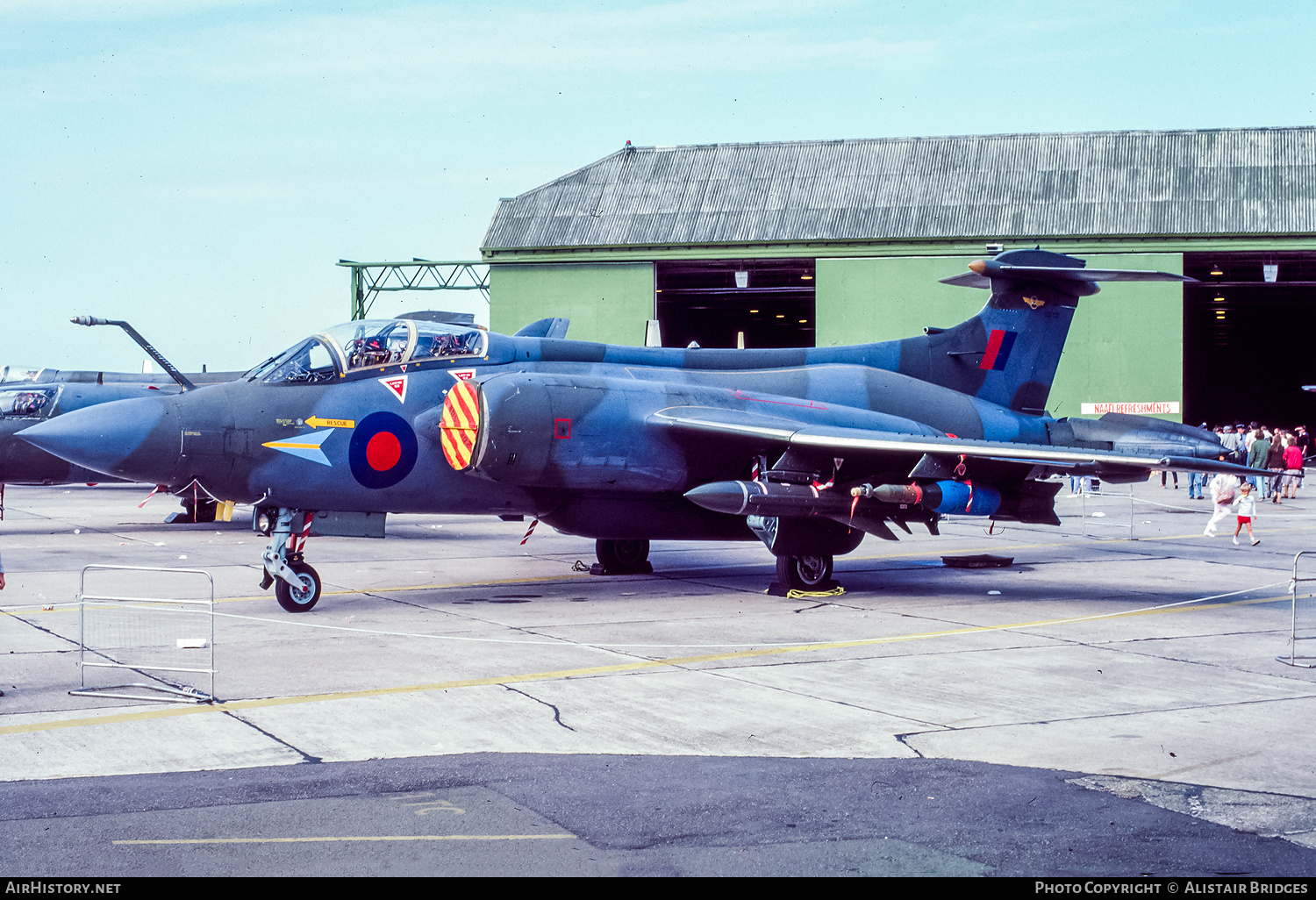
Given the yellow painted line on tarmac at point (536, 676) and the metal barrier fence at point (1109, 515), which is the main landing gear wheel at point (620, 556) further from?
the metal barrier fence at point (1109, 515)

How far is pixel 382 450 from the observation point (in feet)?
41.8

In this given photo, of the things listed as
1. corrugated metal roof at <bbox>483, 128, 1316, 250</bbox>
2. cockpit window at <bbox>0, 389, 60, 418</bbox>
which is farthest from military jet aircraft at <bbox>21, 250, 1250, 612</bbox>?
corrugated metal roof at <bbox>483, 128, 1316, 250</bbox>

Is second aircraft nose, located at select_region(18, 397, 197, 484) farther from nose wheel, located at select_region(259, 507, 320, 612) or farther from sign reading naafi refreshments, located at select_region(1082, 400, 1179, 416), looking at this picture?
sign reading naafi refreshments, located at select_region(1082, 400, 1179, 416)

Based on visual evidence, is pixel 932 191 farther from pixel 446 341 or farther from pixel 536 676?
pixel 536 676

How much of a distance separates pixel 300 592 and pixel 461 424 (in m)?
2.46

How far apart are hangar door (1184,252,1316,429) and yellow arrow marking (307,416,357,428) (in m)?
45.9

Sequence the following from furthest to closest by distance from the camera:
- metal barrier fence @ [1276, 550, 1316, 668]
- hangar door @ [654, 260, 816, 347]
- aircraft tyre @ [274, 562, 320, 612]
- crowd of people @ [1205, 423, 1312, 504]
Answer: hangar door @ [654, 260, 816, 347], crowd of people @ [1205, 423, 1312, 504], aircraft tyre @ [274, 562, 320, 612], metal barrier fence @ [1276, 550, 1316, 668]

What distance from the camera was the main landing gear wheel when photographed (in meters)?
16.3

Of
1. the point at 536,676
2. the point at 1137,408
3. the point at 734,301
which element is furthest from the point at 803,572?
the point at 734,301

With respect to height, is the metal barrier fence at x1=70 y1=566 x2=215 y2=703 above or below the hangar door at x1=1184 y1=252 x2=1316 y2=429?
below

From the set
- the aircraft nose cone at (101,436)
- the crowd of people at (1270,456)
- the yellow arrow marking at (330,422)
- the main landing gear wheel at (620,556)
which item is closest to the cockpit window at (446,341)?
the yellow arrow marking at (330,422)

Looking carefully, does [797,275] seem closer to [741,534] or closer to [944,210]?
[944,210]
